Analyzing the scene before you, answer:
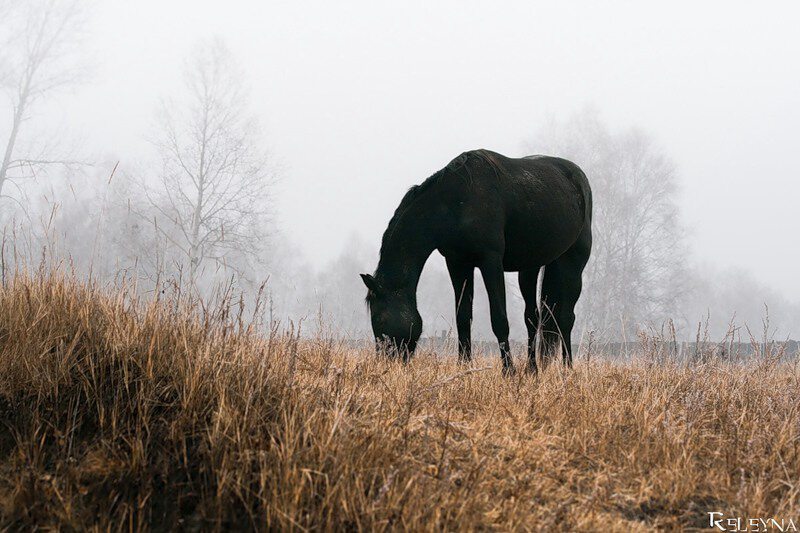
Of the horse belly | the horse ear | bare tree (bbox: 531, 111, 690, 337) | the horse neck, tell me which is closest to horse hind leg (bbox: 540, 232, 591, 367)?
the horse belly

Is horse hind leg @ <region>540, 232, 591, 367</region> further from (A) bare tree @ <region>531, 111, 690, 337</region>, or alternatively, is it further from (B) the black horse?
(A) bare tree @ <region>531, 111, 690, 337</region>

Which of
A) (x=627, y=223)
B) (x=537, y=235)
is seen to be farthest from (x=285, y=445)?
(x=627, y=223)

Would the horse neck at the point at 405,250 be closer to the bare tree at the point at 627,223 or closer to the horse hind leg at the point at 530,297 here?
the horse hind leg at the point at 530,297

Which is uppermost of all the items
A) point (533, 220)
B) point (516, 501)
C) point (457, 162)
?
point (457, 162)

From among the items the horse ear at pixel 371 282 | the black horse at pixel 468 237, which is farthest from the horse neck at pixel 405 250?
the horse ear at pixel 371 282

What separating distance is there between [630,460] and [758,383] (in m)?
2.51

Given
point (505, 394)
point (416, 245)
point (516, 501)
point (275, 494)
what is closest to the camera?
point (275, 494)

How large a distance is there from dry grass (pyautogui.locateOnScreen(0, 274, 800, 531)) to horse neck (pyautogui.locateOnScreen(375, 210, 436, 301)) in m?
1.73

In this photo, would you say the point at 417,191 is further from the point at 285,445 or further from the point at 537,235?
the point at 285,445

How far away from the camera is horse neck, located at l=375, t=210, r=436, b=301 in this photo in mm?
5043

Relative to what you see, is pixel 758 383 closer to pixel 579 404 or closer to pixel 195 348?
pixel 579 404

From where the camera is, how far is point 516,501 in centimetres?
216

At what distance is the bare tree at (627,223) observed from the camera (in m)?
20.4

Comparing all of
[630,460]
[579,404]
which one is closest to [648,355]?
[579,404]
